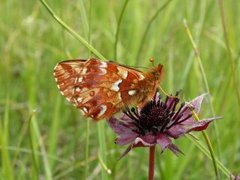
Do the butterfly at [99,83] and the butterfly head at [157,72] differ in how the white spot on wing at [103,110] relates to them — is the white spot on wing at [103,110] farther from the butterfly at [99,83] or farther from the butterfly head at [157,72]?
the butterfly head at [157,72]

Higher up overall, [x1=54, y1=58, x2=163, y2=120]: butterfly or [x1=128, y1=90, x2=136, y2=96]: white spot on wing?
[x1=54, y1=58, x2=163, y2=120]: butterfly

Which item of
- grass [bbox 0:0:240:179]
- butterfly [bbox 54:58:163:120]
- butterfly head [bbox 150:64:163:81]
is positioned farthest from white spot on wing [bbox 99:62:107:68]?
grass [bbox 0:0:240:179]

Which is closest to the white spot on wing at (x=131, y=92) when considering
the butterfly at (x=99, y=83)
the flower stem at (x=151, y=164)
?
the butterfly at (x=99, y=83)

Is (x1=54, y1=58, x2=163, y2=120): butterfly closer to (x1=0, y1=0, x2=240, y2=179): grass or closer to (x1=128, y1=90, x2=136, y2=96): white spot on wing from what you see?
(x1=128, y1=90, x2=136, y2=96): white spot on wing

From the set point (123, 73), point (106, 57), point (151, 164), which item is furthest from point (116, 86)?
point (106, 57)

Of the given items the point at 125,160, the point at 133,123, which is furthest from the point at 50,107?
the point at 133,123

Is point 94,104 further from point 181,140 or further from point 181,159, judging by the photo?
point 181,140
